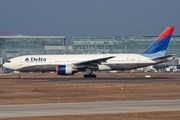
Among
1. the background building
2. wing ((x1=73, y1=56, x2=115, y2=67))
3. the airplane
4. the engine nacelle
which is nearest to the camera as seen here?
the engine nacelle

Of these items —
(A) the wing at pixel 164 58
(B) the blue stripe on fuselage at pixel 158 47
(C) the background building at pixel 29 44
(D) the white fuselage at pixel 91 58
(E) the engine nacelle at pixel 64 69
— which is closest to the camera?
(E) the engine nacelle at pixel 64 69

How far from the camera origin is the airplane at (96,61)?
67.4m

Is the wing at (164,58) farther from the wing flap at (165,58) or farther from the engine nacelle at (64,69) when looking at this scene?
the engine nacelle at (64,69)

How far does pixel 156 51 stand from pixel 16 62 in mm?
21799

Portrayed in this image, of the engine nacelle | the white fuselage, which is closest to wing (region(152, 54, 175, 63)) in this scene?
the white fuselage

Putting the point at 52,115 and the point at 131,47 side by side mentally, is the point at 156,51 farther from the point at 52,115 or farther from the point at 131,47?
the point at 131,47

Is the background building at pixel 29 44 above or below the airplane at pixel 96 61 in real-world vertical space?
above

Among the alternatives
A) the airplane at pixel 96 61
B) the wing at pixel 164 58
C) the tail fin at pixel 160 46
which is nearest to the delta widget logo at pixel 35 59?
the airplane at pixel 96 61

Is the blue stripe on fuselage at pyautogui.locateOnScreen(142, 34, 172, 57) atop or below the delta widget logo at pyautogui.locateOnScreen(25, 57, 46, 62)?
atop

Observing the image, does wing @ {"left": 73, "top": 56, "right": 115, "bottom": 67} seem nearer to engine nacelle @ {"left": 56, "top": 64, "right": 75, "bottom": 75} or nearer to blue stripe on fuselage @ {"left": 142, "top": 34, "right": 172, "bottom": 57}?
engine nacelle @ {"left": 56, "top": 64, "right": 75, "bottom": 75}

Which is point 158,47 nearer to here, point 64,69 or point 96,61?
point 96,61

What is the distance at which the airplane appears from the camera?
67438mm

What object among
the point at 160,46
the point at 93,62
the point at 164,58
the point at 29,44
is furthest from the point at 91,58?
the point at 29,44

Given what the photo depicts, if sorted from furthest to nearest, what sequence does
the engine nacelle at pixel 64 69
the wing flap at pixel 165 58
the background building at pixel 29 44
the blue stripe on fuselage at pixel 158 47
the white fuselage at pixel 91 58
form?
the background building at pixel 29 44, the blue stripe on fuselage at pixel 158 47, the white fuselage at pixel 91 58, the wing flap at pixel 165 58, the engine nacelle at pixel 64 69
